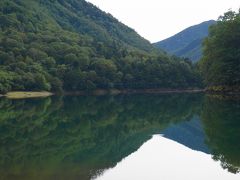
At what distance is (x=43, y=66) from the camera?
163 metres

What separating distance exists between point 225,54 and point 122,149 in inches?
2959

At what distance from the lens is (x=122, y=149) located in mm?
35375

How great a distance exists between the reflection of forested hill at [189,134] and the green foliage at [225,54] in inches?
2016

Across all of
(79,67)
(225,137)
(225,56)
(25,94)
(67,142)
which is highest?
(225,56)

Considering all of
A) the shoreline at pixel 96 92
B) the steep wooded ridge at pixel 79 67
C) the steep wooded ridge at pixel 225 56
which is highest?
the steep wooded ridge at pixel 225 56

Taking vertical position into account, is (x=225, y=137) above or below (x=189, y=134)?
above

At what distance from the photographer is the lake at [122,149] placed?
84.4 ft

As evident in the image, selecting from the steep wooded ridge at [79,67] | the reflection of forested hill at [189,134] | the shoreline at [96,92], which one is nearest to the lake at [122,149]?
the reflection of forested hill at [189,134]

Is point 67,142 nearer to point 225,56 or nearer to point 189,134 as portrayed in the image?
point 189,134

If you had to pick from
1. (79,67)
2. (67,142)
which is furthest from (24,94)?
(67,142)

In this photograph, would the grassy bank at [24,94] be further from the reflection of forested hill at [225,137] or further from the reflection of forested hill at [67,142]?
the reflection of forested hill at [225,137]

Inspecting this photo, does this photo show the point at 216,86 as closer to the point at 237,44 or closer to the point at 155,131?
the point at 237,44

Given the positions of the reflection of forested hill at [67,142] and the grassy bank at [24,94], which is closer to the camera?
the reflection of forested hill at [67,142]

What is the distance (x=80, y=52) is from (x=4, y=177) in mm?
156957
